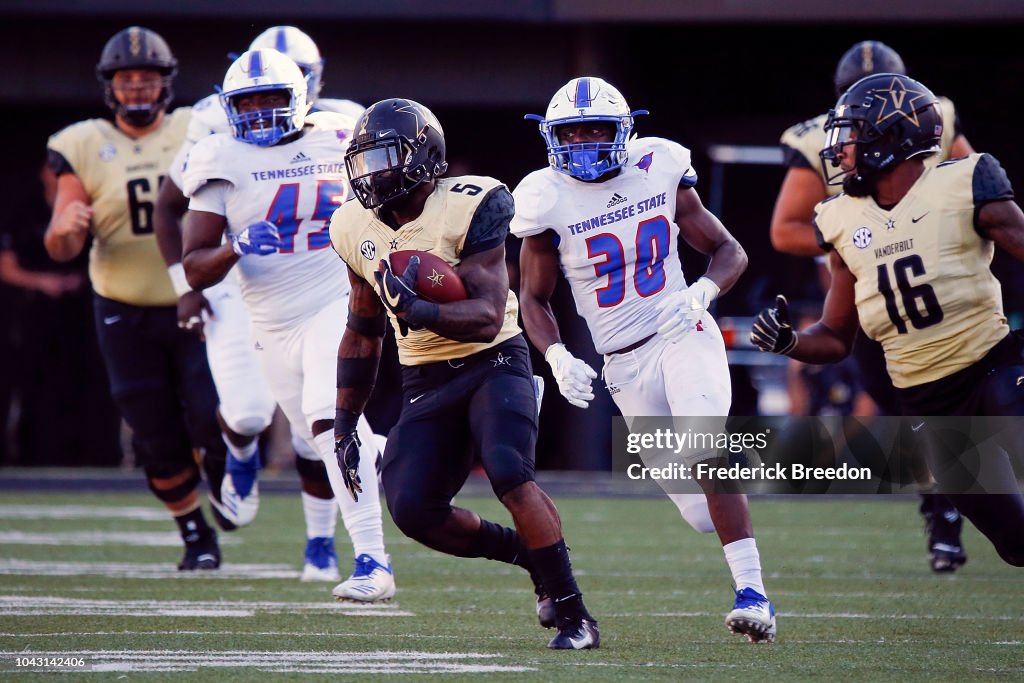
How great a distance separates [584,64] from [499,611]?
7.24 metres

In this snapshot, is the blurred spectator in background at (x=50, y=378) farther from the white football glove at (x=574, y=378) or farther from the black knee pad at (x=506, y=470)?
the black knee pad at (x=506, y=470)

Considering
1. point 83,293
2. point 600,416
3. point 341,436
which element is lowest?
point 600,416

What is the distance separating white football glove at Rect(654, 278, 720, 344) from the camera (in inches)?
199

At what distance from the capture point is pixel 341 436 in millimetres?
5102

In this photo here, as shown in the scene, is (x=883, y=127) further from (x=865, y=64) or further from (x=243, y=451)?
(x=243, y=451)

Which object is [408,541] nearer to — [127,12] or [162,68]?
[162,68]

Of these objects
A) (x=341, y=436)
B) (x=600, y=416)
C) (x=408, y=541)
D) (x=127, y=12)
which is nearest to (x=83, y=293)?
(x=127, y=12)

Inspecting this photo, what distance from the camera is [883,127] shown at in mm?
5094

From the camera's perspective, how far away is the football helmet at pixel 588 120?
527 centimetres

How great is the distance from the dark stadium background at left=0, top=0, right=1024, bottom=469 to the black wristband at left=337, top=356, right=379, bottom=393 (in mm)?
6833

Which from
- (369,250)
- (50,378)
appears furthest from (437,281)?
(50,378)

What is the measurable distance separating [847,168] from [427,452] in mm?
1574

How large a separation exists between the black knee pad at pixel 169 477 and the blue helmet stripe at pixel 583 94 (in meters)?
2.79

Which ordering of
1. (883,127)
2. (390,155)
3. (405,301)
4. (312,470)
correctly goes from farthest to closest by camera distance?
(312,470), (883,127), (390,155), (405,301)
